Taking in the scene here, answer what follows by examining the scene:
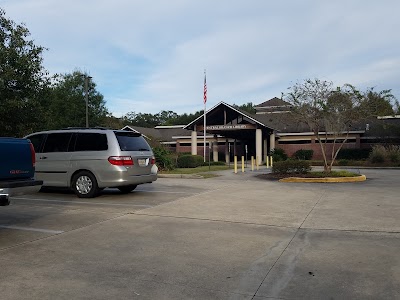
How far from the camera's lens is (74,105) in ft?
105

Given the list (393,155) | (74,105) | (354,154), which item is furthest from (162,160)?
(354,154)

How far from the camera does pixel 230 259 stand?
5188 millimetres

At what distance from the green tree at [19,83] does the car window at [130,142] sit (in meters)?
6.40

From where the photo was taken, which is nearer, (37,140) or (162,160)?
(37,140)

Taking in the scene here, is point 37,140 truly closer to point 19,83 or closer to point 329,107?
point 19,83

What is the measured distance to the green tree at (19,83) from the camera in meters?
14.9

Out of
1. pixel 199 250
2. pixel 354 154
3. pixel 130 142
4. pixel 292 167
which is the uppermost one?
pixel 130 142

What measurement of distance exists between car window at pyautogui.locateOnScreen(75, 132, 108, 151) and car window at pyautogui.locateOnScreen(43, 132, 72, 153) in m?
0.36

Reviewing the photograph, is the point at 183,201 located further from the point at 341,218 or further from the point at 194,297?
the point at 194,297

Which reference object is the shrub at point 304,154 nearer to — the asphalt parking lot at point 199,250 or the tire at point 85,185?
the asphalt parking lot at point 199,250

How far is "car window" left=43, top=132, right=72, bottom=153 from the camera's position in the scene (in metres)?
11.1

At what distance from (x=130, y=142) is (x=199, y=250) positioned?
19.0 ft

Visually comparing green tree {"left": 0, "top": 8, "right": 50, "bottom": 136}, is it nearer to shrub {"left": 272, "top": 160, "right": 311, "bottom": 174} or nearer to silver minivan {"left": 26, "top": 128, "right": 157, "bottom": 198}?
silver minivan {"left": 26, "top": 128, "right": 157, "bottom": 198}

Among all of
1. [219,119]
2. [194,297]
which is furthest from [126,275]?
[219,119]
